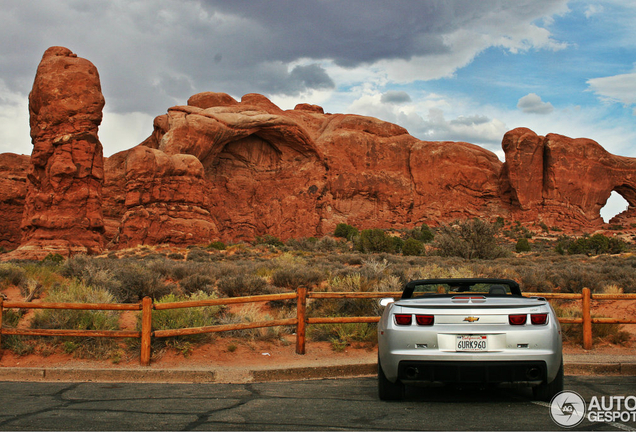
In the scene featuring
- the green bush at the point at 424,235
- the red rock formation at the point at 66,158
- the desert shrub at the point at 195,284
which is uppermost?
the red rock formation at the point at 66,158

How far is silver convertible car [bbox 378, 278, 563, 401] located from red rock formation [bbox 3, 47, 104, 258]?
32.7m

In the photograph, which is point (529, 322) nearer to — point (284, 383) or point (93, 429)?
point (284, 383)

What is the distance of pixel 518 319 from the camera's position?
5.42 meters

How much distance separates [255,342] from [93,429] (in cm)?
483

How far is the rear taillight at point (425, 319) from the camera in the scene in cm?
547

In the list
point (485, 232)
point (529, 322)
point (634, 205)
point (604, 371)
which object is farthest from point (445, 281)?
point (634, 205)

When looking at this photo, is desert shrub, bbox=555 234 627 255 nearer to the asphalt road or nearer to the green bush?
the green bush

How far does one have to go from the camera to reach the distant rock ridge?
35500 mm

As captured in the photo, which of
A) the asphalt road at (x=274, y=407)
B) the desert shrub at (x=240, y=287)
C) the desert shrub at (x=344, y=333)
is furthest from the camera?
the desert shrub at (x=240, y=287)

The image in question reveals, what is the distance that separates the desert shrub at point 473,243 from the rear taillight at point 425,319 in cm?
2451

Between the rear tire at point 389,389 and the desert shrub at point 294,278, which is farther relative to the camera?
the desert shrub at point 294,278

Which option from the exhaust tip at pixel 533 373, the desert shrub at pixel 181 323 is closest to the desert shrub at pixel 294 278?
the desert shrub at pixel 181 323
